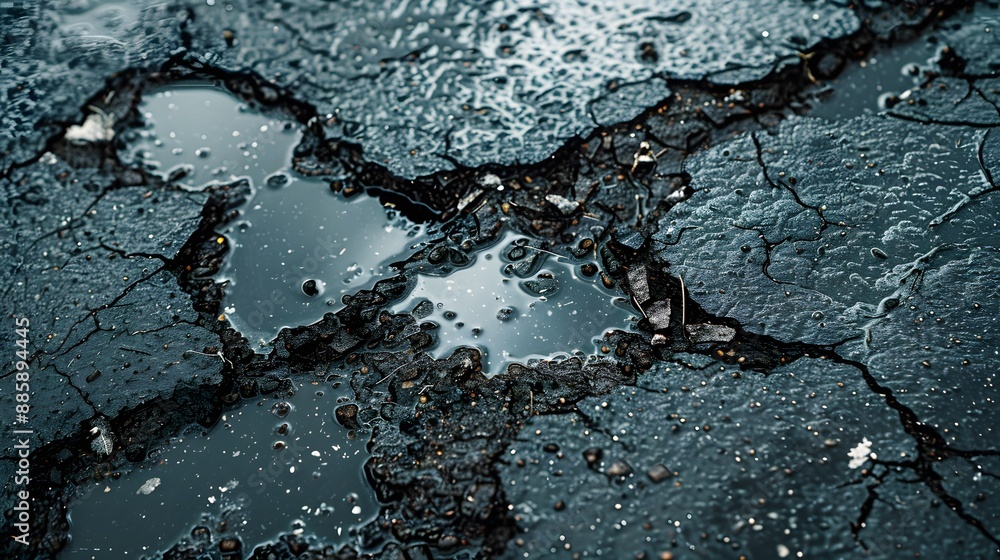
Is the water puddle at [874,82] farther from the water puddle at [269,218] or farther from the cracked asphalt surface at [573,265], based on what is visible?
the water puddle at [269,218]

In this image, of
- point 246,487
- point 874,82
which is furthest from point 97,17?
A: point 874,82

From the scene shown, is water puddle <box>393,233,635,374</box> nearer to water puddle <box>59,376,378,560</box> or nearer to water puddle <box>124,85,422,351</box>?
water puddle <box>124,85,422,351</box>

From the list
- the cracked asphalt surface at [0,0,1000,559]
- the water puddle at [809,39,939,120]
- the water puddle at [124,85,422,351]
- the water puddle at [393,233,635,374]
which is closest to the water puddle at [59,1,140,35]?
the cracked asphalt surface at [0,0,1000,559]

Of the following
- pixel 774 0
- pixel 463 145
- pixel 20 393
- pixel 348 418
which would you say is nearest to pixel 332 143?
pixel 463 145

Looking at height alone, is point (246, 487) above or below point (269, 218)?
below

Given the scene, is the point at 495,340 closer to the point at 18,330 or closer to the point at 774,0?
the point at 18,330

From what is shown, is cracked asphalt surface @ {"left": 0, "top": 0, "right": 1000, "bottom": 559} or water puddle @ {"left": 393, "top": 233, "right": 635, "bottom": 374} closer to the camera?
cracked asphalt surface @ {"left": 0, "top": 0, "right": 1000, "bottom": 559}

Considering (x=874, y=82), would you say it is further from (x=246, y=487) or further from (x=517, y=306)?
(x=246, y=487)
